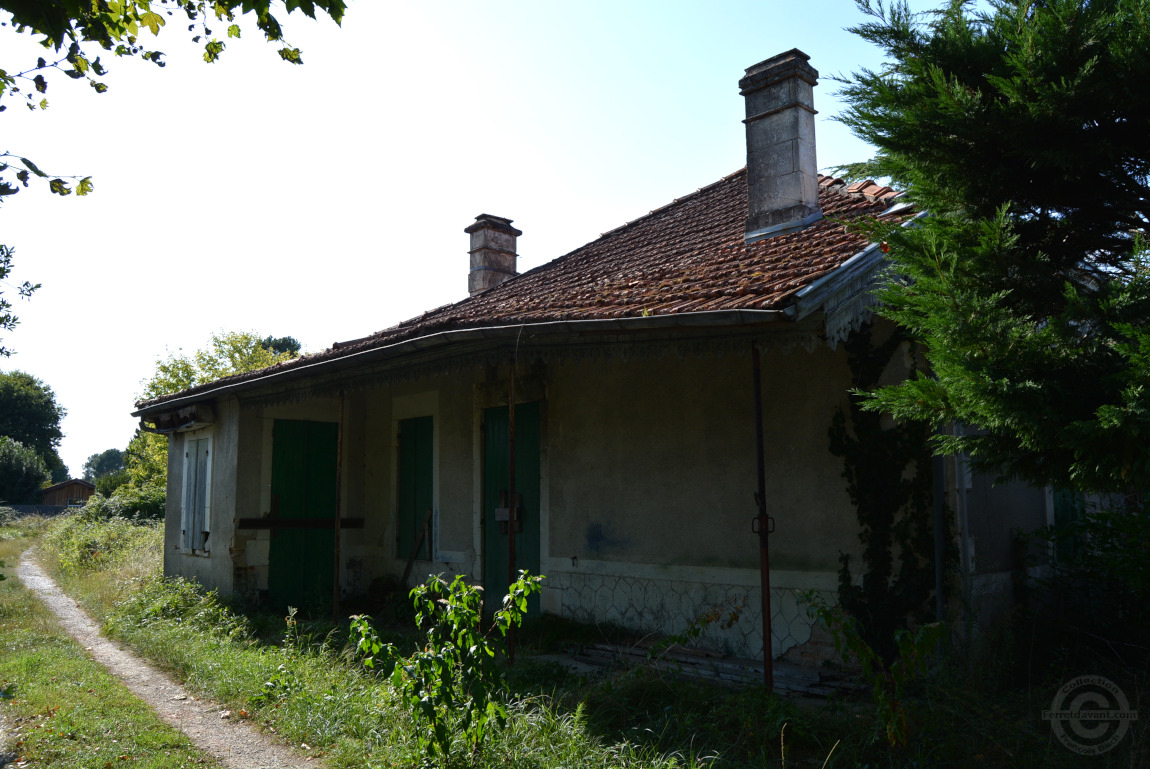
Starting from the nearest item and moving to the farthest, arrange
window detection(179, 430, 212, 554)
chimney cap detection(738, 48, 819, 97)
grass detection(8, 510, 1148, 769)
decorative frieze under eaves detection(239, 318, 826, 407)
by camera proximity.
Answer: grass detection(8, 510, 1148, 769) < decorative frieze under eaves detection(239, 318, 826, 407) < chimney cap detection(738, 48, 819, 97) < window detection(179, 430, 212, 554)

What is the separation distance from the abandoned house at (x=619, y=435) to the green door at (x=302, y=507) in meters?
0.02

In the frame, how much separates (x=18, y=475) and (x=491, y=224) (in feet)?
142

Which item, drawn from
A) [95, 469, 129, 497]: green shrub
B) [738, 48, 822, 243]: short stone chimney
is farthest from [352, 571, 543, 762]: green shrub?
[95, 469, 129, 497]: green shrub

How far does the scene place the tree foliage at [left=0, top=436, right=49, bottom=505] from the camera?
139 feet

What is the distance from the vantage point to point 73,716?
516 cm

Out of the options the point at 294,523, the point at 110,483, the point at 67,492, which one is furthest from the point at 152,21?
the point at 67,492

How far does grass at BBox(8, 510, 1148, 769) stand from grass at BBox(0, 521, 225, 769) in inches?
21.1

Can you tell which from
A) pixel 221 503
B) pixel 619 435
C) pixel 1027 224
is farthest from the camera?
pixel 221 503

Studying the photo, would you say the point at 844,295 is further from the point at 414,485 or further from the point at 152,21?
the point at 414,485

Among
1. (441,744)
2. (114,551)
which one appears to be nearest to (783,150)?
(441,744)

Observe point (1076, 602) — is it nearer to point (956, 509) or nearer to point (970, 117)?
point (956, 509)

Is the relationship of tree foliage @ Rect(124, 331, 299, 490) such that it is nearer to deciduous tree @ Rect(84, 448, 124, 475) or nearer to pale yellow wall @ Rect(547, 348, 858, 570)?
pale yellow wall @ Rect(547, 348, 858, 570)

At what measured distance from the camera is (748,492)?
6.07 m

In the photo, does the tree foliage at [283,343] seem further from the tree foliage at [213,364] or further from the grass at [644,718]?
the grass at [644,718]
